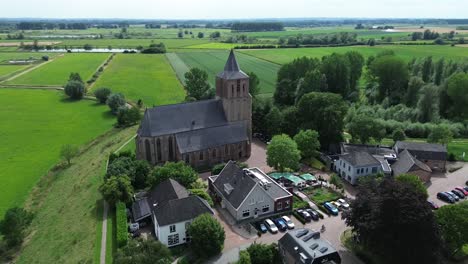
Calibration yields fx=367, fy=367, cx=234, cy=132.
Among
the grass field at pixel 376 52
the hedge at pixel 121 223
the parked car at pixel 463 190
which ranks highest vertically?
the grass field at pixel 376 52

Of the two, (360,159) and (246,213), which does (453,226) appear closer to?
(360,159)

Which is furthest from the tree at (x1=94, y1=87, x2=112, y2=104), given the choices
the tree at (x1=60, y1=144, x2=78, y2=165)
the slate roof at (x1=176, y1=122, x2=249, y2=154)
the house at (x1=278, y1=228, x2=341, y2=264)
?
the house at (x1=278, y1=228, x2=341, y2=264)

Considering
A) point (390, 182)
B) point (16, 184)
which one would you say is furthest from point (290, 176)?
point (16, 184)

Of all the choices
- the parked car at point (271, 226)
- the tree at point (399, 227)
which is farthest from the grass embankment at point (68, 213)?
the tree at point (399, 227)

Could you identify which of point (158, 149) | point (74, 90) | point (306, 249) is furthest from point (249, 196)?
point (74, 90)

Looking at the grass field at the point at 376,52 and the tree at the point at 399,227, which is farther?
the grass field at the point at 376,52

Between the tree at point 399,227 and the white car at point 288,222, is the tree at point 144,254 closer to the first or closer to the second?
the white car at point 288,222

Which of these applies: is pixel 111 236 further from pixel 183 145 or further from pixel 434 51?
pixel 434 51
